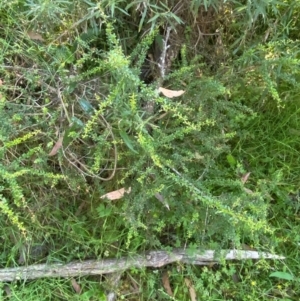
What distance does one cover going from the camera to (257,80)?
6.42ft

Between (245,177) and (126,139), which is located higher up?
(126,139)

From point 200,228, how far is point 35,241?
0.63 metres

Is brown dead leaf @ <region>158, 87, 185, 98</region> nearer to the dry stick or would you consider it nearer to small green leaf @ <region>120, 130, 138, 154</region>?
small green leaf @ <region>120, 130, 138, 154</region>

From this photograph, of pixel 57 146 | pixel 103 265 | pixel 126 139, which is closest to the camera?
pixel 126 139

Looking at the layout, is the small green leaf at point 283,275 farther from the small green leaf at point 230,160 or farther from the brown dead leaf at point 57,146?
the brown dead leaf at point 57,146

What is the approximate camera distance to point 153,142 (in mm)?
1723

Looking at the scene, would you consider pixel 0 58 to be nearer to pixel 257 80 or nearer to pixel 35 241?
pixel 35 241

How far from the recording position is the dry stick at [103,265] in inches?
77.5

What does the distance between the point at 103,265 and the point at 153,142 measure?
22.0 inches

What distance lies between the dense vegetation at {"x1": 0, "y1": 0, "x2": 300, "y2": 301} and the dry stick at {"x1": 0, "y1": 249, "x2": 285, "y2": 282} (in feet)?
0.10

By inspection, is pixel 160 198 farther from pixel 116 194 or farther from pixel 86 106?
pixel 86 106

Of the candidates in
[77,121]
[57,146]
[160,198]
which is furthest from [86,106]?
[160,198]

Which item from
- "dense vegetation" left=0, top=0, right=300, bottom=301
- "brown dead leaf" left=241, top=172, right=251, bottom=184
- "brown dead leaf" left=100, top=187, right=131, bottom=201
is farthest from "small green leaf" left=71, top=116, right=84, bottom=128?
"brown dead leaf" left=241, top=172, right=251, bottom=184

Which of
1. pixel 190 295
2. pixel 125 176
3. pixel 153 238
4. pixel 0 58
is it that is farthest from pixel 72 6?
pixel 190 295
